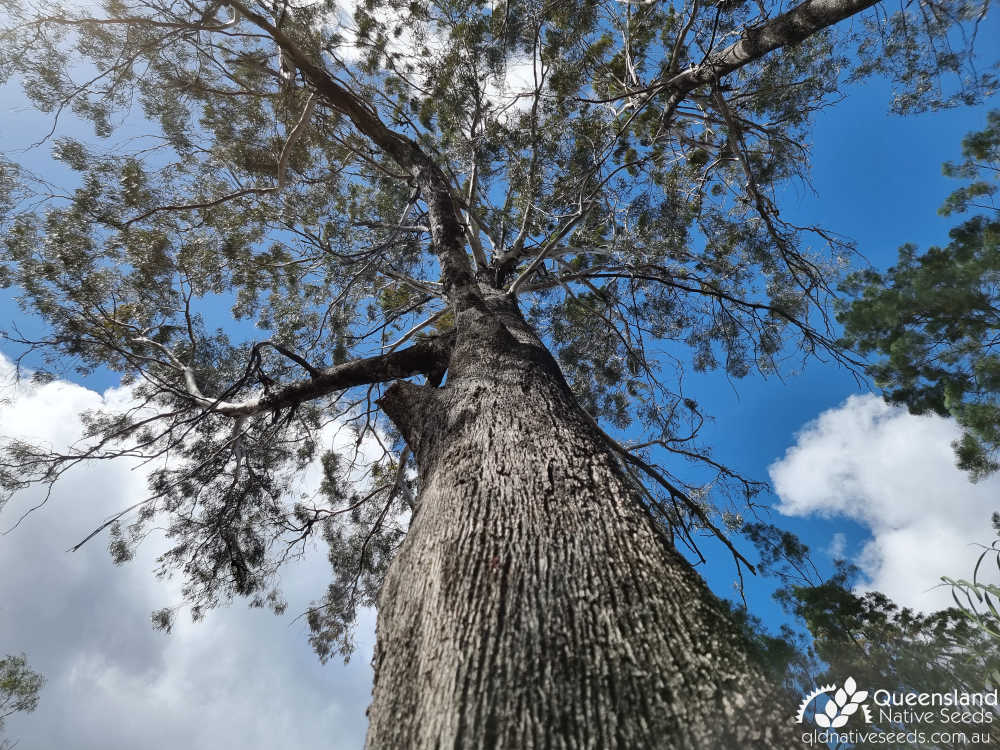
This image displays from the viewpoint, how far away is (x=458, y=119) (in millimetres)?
4660

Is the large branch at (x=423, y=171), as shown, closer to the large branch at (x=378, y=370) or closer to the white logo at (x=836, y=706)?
the large branch at (x=378, y=370)

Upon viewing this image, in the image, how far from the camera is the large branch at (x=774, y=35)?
219 centimetres

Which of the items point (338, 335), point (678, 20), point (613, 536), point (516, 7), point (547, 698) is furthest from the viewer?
point (338, 335)

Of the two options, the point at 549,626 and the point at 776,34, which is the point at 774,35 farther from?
the point at 549,626

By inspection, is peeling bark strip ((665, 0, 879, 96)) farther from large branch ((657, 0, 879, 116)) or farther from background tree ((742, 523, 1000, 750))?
background tree ((742, 523, 1000, 750))

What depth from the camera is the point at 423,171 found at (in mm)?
3406

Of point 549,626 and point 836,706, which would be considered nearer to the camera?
point 549,626

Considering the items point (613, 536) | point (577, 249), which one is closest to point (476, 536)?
point (613, 536)

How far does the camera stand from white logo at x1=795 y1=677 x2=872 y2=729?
0.93 meters

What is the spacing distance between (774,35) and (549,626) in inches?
119

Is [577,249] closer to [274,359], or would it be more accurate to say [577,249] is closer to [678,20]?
[678,20]

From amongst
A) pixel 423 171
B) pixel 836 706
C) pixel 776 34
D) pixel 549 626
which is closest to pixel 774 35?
pixel 776 34

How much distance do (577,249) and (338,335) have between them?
2.39 m

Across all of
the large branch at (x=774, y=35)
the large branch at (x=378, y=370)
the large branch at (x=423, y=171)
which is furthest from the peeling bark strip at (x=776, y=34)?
the large branch at (x=378, y=370)
